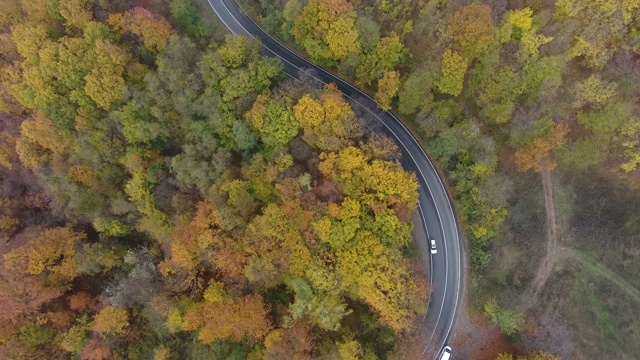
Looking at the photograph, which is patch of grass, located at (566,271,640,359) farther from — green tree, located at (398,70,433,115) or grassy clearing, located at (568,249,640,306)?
green tree, located at (398,70,433,115)

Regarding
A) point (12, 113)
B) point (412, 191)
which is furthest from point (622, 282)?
point (12, 113)

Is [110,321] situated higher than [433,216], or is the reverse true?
[433,216]

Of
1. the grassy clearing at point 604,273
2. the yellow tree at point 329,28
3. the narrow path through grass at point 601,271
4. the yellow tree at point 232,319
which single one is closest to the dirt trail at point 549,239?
the narrow path through grass at point 601,271

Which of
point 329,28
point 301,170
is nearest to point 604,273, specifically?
point 301,170

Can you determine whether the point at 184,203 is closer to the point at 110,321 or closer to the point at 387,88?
the point at 110,321

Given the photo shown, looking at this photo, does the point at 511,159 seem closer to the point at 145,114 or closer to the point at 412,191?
the point at 412,191
